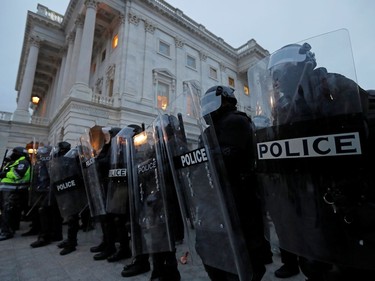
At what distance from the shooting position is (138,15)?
18156mm

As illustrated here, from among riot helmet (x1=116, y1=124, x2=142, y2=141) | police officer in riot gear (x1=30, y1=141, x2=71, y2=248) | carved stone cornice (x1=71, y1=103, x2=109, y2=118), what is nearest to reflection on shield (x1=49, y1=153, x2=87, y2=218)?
police officer in riot gear (x1=30, y1=141, x2=71, y2=248)

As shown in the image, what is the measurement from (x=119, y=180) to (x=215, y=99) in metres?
1.94

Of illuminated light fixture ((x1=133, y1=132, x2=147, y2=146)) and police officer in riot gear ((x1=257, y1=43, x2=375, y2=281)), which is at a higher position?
illuminated light fixture ((x1=133, y1=132, x2=147, y2=146))

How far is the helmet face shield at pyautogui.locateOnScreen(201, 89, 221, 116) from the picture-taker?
1672 millimetres

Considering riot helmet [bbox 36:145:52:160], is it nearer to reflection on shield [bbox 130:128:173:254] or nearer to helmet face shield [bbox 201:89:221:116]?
reflection on shield [bbox 130:128:173:254]

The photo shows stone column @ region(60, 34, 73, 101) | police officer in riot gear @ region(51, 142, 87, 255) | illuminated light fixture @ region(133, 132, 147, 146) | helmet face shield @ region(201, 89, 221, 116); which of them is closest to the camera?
helmet face shield @ region(201, 89, 221, 116)

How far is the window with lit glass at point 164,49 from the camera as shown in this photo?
19.5 meters

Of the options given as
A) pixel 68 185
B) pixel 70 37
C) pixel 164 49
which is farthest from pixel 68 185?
pixel 70 37

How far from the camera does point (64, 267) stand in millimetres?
3092

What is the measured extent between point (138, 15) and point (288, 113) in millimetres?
20308

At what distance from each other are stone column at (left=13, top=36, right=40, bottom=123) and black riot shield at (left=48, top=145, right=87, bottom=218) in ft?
60.8

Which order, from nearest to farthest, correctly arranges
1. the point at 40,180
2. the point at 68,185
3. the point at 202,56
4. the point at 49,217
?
the point at 68,185
the point at 49,217
the point at 40,180
the point at 202,56

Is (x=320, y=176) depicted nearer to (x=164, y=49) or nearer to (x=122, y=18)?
(x=122, y=18)

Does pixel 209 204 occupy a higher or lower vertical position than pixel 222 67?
lower
